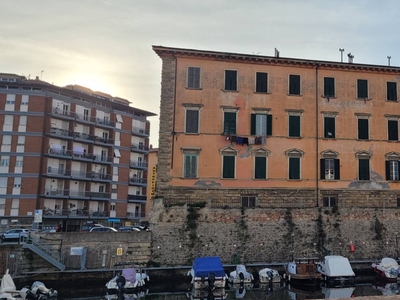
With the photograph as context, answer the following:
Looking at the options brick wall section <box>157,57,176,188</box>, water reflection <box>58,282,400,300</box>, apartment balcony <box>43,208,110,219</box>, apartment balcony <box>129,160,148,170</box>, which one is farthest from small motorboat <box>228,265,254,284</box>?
apartment balcony <box>129,160,148,170</box>

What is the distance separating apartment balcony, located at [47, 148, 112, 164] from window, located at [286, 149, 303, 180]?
1158 inches

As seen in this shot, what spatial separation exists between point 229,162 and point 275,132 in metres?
4.27

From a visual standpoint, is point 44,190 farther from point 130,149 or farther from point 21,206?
point 130,149

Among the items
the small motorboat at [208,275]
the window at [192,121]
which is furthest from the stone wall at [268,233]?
the window at [192,121]

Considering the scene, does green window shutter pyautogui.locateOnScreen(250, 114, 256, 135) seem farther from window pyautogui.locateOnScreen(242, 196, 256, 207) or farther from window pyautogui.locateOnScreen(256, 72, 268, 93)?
window pyautogui.locateOnScreen(242, 196, 256, 207)

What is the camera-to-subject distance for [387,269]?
86.3ft

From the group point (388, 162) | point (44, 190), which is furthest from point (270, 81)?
point (44, 190)

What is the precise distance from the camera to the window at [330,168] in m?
29.7

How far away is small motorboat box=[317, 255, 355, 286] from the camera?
25.1 metres

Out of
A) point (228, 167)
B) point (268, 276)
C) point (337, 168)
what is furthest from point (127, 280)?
point (337, 168)

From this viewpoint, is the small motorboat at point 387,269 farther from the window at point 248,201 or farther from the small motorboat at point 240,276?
the window at point 248,201

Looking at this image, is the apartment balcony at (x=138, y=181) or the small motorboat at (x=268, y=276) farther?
the apartment balcony at (x=138, y=181)

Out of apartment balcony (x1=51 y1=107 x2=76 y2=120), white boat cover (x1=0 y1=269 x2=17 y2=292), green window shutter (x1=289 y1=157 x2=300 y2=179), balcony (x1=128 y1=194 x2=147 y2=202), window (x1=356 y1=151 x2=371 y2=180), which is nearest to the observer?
white boat cover (x1=0 y1=269 x2=17 y2=292)

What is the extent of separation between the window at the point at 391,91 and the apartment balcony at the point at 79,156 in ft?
117
